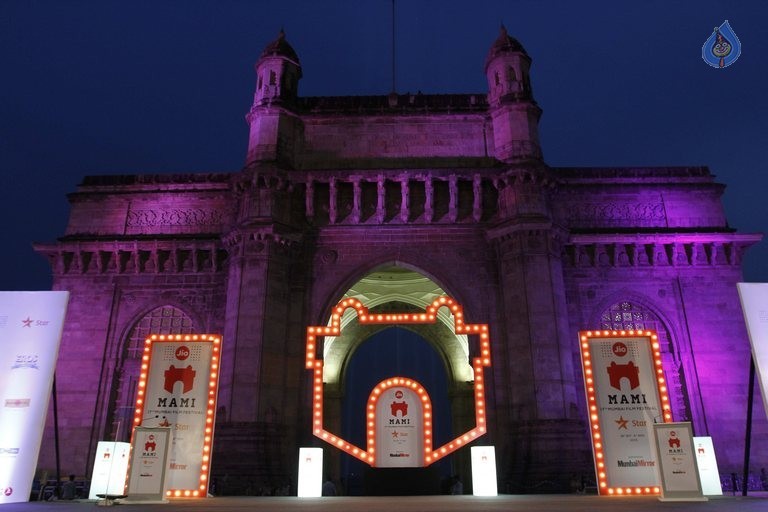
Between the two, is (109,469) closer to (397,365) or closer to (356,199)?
(356,199)

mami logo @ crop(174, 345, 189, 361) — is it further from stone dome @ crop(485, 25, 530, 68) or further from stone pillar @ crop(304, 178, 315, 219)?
stone dome @ crop(485, 25, 530, 68)

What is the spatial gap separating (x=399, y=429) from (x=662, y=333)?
13.2 m

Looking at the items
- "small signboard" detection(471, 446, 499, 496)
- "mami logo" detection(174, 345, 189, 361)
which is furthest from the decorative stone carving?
"small signboard" detection(471, 446, 499, 496)

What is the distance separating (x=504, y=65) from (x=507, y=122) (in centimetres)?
283

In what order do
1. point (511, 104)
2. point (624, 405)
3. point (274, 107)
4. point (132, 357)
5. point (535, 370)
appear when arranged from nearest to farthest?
point (624, 405) < point (535, 370) < point (132, 357) < point (511, 104) < point (274, 107)

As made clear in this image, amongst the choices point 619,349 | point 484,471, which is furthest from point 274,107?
point 619,349

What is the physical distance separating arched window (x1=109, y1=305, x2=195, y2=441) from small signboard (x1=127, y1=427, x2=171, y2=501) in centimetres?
1103

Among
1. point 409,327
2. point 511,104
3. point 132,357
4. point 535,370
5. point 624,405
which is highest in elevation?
point 511,104

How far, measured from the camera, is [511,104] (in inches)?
986

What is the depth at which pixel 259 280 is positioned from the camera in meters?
22.4

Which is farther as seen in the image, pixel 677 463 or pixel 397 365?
pixel 397 365

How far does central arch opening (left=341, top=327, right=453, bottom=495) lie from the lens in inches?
2282

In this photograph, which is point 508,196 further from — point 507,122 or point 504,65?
point 504,65

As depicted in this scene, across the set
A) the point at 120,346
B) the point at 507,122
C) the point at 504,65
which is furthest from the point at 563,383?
the point at 120,346
